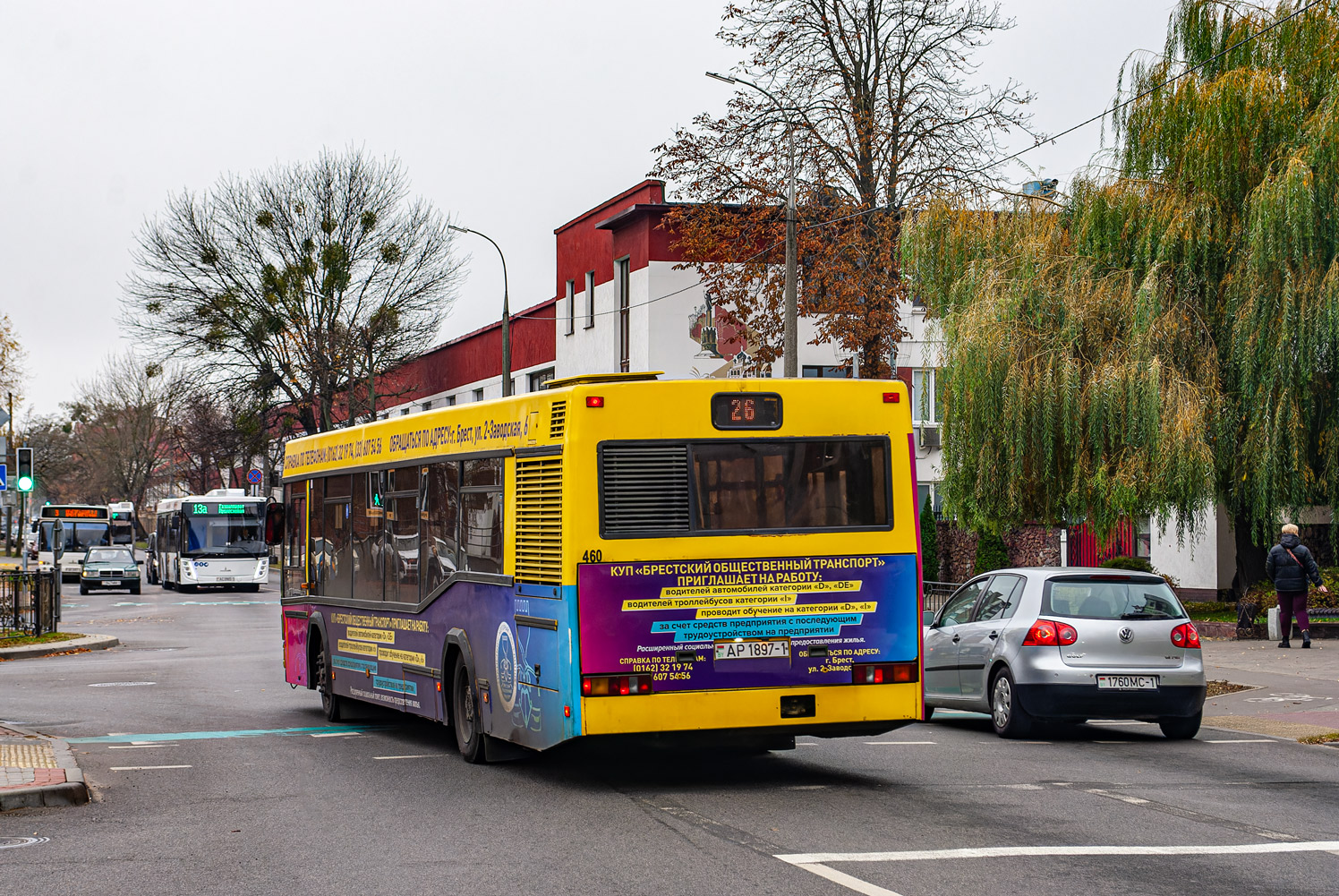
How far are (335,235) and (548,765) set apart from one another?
52113mm

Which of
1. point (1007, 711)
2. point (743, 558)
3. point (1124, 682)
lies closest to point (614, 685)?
point (743, 558)

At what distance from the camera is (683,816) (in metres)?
9.36

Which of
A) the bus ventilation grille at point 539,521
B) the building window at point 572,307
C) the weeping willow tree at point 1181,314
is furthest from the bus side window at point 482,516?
the building window at point 572,307

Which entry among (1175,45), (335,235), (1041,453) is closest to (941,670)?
(1041,453)

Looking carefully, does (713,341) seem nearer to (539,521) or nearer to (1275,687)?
(1275,687)

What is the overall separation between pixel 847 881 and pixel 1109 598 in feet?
22.5

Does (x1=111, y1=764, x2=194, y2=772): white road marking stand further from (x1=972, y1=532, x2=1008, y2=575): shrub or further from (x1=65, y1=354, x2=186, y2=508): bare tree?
(x1=65, y1=354, x2=186, y2=508): bare tree

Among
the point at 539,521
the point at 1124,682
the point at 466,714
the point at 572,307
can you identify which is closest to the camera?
the point at 539,521

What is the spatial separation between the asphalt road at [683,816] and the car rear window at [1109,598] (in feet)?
3.66

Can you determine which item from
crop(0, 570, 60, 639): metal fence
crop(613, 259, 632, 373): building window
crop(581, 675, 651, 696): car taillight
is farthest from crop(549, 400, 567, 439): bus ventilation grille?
crop(613, 259, 632, 373): building window

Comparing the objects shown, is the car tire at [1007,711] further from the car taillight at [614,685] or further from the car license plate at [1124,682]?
the car taillight at [614,685]

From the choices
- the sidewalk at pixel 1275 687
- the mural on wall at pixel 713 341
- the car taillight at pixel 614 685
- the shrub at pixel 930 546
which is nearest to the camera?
the car taillight at pixel 614 685

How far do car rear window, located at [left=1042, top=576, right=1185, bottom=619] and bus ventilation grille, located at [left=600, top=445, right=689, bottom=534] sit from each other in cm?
452

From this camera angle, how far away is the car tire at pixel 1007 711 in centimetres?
1356
